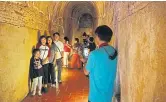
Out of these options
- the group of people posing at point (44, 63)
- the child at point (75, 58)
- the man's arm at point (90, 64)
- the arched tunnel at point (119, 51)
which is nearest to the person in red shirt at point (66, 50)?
the child at point (75, 58)

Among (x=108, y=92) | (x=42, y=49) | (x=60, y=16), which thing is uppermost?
(x=60, y=16)

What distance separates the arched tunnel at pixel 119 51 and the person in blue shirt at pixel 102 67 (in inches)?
10.4

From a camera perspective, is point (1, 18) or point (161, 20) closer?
point (161, 20)

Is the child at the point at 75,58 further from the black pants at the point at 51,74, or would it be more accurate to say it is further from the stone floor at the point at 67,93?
the black pants at the point at 51,74

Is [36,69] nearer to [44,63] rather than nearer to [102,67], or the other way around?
[44,63]

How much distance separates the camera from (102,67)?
11.8 ft

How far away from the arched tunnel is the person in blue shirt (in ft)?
0.87

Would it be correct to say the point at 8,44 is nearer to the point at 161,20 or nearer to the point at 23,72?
the point at 23,72

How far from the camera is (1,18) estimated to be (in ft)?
17.3

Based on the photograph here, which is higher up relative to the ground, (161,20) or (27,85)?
(161,20)

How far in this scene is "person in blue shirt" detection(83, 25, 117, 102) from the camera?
352cm

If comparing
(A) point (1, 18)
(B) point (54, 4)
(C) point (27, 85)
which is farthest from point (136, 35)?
(B) point (54, 4)

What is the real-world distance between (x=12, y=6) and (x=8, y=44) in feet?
3.09

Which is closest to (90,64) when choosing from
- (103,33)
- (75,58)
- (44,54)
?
(103,33)
